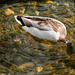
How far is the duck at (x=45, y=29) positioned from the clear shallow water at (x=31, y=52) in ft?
0.62

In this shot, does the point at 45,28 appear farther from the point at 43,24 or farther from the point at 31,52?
the point at 31,52

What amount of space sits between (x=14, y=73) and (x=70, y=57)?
1.58 m

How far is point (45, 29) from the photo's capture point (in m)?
4.31

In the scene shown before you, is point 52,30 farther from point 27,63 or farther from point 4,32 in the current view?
point 4,32

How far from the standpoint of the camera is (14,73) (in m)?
3.83

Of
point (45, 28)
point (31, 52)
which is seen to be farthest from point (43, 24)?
point (31, 52)

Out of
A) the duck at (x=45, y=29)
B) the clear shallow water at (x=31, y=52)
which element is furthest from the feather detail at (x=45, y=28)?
the clear shallow water at (x=31, y=52)

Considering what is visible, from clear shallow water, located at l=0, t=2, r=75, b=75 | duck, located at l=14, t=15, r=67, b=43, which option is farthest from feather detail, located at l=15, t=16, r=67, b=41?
clear shallow water, located at l=0, t=2, r=75, b=75

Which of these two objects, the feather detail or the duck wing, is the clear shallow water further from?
the duck wing

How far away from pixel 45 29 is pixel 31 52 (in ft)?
2.52

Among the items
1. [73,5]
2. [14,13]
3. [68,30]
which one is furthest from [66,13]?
[14,13]

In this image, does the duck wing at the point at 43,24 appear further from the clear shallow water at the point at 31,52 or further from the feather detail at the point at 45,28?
the clear shallow water at the point at 31,52

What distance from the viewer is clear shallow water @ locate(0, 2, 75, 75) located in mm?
3920

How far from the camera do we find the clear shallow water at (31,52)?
392 cm
